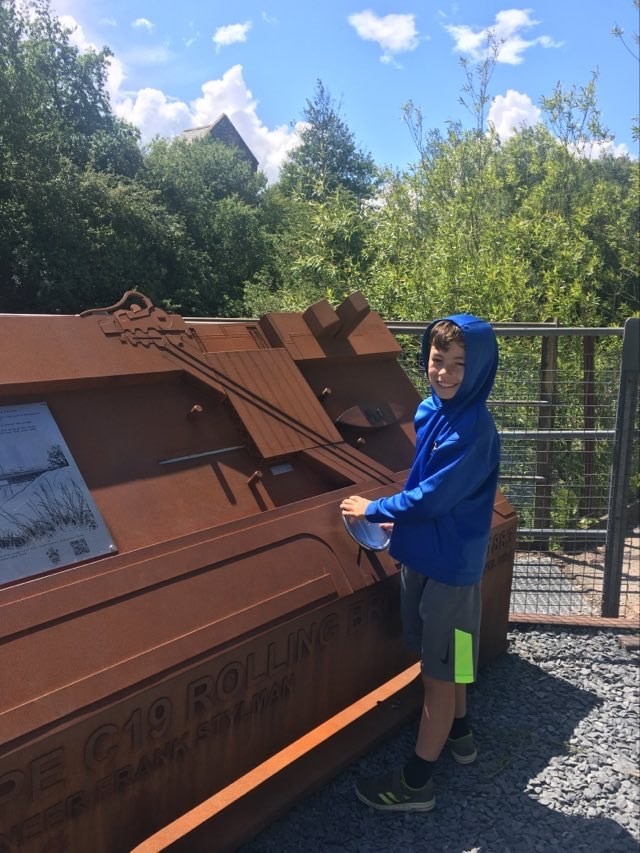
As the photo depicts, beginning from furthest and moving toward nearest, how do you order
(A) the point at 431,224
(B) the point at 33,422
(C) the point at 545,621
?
1. (A) the point at 431,224
2. (C) the point at 545,621
3. (B) the point at 33,422

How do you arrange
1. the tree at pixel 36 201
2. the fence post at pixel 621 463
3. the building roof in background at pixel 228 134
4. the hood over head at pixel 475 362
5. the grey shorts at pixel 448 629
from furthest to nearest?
the building roof in background at pixel 228 134 < the tree at pixel 36 201 < the fence post at pixel 621 463 < the grey shorts at pixel 448 629 < the hood over head at pixel 475 362

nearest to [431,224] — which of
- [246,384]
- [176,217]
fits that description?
[246,384]

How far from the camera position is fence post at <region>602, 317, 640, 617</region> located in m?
4.16

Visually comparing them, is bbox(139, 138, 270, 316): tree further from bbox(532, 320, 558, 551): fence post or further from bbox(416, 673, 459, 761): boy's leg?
bbox(416, 673, 459, 761): boy's leg

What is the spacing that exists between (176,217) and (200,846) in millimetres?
23789

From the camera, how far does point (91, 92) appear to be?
985 inches

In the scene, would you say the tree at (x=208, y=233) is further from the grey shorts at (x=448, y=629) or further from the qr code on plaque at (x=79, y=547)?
the qr code on plaque at (x=79, y=547)

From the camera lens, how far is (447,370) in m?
2.38

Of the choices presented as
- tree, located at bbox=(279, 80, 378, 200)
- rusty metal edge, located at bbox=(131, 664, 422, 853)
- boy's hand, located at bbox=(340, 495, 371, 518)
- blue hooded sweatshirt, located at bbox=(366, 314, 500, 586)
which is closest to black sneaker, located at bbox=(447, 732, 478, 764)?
rusty metal edge, located at bbox=(131, 664, 422, 853)

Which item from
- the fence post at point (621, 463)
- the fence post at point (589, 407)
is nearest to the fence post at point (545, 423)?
the fence post at point (589, 407)

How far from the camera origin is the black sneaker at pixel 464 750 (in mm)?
2994

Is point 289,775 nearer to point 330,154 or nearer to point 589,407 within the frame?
point 589,407

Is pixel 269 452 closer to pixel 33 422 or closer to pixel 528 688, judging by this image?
pixel 33 422

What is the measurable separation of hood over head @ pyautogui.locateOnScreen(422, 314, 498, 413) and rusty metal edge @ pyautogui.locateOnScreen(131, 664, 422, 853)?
117cm
